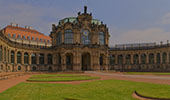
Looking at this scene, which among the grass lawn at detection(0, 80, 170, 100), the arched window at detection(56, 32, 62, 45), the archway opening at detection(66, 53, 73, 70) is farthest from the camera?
the arched window at detection(56, 32, 62, 45)

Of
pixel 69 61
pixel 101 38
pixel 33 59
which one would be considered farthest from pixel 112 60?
pixel 33 59

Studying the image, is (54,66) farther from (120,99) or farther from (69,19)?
(120,99)

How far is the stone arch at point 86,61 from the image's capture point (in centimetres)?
9571

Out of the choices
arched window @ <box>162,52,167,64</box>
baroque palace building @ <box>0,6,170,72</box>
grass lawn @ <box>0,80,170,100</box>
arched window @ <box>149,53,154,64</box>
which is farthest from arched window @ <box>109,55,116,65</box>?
grass lawn @ <box>0,80,170,100</box>

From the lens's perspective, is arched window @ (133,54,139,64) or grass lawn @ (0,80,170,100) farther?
arched window @ (133,54,139,64)

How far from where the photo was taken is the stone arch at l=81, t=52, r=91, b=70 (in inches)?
3768

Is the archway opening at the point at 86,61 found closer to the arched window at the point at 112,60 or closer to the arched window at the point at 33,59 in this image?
Answer: the arched window at the point at 112,60

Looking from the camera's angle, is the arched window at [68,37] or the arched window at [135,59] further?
the arched window at [135,59]

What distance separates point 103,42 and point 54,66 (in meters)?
31.4

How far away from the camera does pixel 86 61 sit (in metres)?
98.1

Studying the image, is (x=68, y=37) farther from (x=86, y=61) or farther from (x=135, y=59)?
(x=135, y=59)

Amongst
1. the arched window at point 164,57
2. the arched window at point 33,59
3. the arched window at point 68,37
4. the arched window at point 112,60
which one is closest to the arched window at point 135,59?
the arched window at point 112,60

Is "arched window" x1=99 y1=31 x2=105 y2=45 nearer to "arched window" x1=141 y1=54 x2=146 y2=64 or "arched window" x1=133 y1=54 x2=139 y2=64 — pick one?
"arched window" x1=133 y1=54 x2=139 y2=64

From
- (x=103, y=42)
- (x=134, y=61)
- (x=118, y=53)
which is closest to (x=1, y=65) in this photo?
(x=103, y=42)
